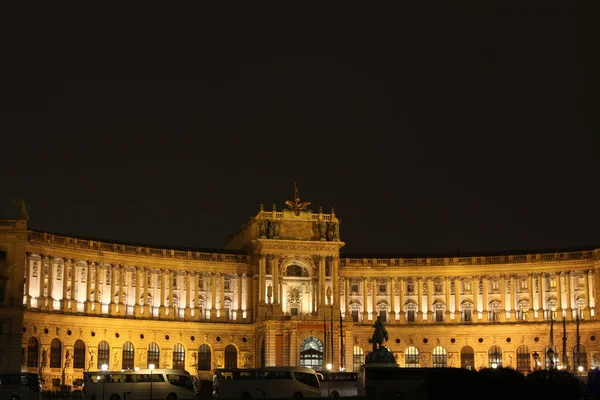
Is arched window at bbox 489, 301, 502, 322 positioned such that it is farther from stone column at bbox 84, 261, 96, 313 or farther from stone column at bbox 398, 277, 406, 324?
stone column at bbox 84, 261, 96, 313

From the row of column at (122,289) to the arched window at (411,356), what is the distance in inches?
849

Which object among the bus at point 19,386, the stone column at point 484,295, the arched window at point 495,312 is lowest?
the bus at point 19,386

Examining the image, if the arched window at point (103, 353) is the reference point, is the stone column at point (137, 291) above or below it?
above

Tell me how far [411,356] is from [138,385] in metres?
62.3

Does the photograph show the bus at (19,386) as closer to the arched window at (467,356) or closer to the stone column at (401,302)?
the stone column at (401,302)

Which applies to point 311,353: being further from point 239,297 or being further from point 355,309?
point 239,297

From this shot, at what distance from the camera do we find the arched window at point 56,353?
125688mm

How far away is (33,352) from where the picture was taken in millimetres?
123062

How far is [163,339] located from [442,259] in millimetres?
38276

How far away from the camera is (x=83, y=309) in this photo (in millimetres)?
131750

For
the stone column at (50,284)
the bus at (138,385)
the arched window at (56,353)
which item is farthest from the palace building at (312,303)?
the bus at (138,385)

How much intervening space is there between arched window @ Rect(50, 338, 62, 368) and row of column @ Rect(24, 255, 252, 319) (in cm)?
392

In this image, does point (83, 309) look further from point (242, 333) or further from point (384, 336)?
point (384, 336)

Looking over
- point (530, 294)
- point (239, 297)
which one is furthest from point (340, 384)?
point (530, 294)
